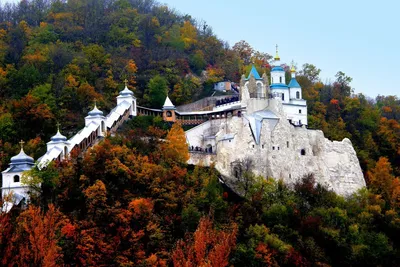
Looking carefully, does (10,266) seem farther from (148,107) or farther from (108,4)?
(108,4)

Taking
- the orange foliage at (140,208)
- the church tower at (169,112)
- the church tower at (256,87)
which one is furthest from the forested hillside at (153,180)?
the church tower at (256,87)

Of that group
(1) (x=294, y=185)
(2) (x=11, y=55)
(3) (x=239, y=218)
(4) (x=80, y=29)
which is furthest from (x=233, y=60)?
(3) (x=239, y=218)

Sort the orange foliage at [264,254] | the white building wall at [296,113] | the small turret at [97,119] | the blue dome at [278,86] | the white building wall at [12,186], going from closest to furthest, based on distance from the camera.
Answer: the white building wall at [12,186], the orange foliage at [264,254], the small turret at [97,119], the white building wall at [296,113], the blue dome at [278,86]

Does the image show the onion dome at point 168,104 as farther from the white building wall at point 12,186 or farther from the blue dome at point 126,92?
the white building wall at point 12,186

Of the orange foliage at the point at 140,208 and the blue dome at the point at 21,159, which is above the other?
the blue dome at the point at 21,159

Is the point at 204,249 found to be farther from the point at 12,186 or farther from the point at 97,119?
the point at 97,119

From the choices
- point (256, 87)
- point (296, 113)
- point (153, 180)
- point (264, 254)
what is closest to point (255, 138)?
point (256, 87)

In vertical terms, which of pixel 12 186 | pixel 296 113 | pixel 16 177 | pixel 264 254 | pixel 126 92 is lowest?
pixel 264 254
